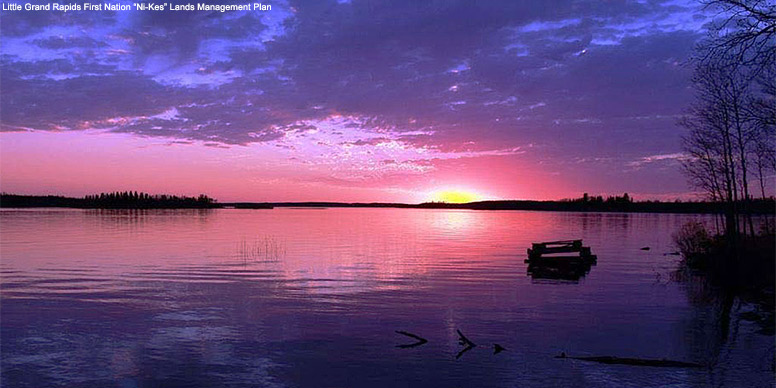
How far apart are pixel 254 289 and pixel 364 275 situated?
26.5 feet

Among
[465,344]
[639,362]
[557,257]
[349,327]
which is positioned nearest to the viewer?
[639,362]

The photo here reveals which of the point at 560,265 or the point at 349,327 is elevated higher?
the point at 560,265

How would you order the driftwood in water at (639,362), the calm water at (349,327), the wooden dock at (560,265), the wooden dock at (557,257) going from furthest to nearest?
the wooden dock at (557,257) → the wooden dock at (560,265) → the driftwood in water at (639,362) → the calm water at (349,327)

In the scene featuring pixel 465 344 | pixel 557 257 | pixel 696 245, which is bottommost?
pixel 465 344

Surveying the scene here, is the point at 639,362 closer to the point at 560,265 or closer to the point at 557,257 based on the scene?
the point at 560,265

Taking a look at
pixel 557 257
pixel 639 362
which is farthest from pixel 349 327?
pixel 557 257

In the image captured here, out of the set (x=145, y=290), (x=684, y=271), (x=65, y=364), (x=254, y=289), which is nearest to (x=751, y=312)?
(x=684, y=271)

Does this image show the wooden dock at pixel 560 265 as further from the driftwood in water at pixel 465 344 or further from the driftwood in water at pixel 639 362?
the driftwood in water at pixel 639 362

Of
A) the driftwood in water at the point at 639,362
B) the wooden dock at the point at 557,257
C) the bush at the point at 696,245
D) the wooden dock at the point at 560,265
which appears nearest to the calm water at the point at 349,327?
the driftwood in water at the point at 639,362

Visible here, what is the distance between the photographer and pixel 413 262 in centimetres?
4244

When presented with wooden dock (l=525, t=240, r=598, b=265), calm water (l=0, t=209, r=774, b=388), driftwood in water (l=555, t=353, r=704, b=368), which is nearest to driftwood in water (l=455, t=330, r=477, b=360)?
calm water (l=0, t=209, r=774, b=388)

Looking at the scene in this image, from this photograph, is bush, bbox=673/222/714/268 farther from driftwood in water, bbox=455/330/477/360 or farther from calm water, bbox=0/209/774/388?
driftwood in water, bbox=455/330/477/360

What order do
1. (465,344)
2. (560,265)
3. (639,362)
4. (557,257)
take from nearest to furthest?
(639,362)
(465,344)
(560,265)
(557,257)

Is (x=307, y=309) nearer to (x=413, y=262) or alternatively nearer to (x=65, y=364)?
(x=65, y=364)
